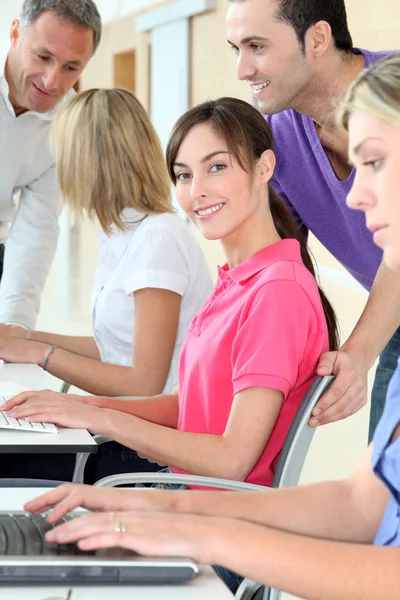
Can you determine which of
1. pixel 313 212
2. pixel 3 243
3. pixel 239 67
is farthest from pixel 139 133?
pixel 3 243

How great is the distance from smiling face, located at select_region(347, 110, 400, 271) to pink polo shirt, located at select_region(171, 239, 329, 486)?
51cm

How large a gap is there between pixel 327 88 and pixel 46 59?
108 cm

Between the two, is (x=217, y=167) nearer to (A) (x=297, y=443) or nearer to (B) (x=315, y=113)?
(B) (x=315, y=113)

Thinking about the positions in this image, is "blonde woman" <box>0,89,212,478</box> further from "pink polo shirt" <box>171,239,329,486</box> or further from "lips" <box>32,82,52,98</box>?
"lips" <box>32,82,52,98</box>

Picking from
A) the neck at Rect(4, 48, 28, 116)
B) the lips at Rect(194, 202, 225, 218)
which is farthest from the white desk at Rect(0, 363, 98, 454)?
the neck at Rect(4, 48, 28, 116)

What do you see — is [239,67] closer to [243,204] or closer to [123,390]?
[243,204]

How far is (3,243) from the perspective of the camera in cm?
351

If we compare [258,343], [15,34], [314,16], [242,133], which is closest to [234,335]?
[258,343]

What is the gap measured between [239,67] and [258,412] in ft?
3.03

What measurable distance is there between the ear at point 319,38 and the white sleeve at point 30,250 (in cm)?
129

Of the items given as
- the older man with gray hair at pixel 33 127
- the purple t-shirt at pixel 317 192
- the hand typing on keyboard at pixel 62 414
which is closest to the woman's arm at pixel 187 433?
the hand typing on keyboard at pixel 62 414

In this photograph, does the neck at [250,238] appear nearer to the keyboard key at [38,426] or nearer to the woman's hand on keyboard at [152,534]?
the keyboard key at [38,426]

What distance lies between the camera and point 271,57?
217 centimetres

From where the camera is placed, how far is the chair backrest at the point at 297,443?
1579 mm
